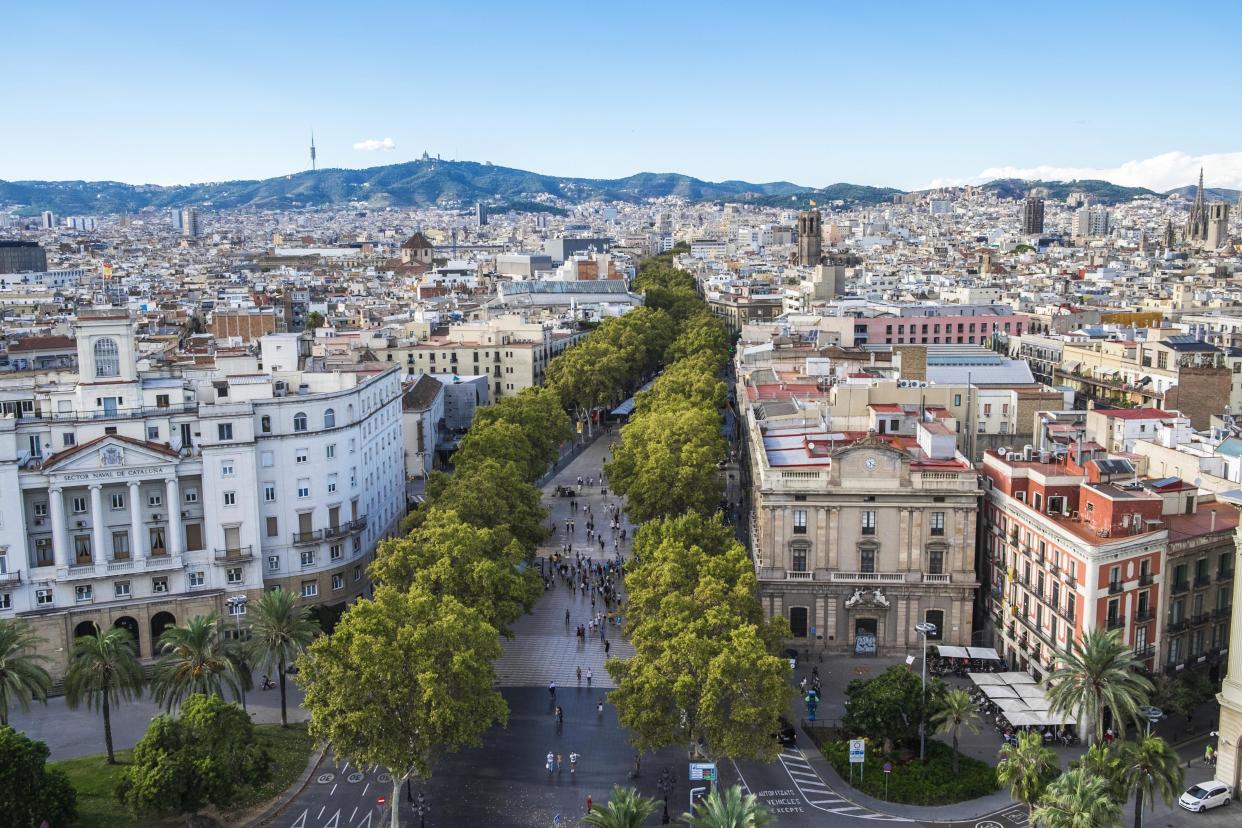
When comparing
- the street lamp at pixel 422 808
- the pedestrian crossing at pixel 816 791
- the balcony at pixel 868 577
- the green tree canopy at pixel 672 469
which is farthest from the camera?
the green tree canopy at pixel 672 469

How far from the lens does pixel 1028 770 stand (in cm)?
3894

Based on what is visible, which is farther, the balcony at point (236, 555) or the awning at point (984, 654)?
the balcony at point (236, 555)

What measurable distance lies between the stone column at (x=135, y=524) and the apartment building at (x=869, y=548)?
32.5 m

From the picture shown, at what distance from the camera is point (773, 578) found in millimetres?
59594

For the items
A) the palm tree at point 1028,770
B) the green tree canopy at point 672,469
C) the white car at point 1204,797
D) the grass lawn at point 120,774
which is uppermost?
the green tree canopy at point 672,469

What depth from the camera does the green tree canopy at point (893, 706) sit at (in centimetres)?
4631

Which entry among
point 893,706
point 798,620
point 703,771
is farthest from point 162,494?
point 893,706

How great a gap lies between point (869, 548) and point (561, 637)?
17.3m

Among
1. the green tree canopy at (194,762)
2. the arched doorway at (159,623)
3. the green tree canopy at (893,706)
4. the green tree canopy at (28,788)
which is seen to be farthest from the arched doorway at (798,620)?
the green tree canopy at (28,788)

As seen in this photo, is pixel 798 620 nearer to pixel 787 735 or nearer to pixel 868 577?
pixel 868 577

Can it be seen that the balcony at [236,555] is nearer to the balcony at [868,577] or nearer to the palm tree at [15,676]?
the palm tree at [15,676]

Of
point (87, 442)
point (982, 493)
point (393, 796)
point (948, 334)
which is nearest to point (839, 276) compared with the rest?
point (948, 334)

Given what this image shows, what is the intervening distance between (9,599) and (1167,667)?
56362 mm

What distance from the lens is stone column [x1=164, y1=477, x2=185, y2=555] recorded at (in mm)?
59812
